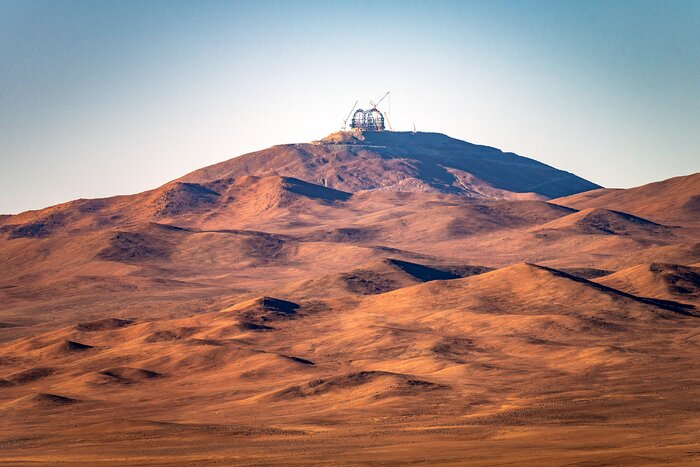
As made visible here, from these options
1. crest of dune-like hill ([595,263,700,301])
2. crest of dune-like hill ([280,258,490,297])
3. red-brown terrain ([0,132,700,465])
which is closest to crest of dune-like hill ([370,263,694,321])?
red-brown terrain ([0,132,700,465])

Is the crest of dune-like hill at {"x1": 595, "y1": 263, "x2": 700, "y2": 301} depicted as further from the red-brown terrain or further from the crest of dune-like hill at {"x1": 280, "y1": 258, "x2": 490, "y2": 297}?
the crest of dune-like hill at {"x1": 280, "y1": 258, "x2": 490, "y2": 297}

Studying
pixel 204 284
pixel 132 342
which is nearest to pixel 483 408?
pixel 132 342

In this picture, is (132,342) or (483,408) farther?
(132,342)

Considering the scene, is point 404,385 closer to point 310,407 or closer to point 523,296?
point 310,407

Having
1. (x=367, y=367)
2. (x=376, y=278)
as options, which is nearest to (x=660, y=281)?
(x=376, y=278)

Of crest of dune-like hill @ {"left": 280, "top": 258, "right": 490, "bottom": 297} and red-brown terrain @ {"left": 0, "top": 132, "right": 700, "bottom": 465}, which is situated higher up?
crest of dune-like hill @ {"left": 280, "top": 258, "right": 490, "bottom": 297}

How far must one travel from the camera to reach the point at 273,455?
58031 mm

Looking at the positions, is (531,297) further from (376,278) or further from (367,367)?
(367,367)

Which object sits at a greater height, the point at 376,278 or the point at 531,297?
the point at 376,278

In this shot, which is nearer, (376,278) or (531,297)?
(531,297)

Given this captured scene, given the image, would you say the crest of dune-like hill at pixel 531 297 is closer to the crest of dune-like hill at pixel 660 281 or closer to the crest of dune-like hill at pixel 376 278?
the crest of dune-like hill at pixel 660 281

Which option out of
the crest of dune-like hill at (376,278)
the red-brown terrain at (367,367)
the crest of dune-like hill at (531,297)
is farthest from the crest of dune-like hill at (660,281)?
the crest of dune-like hill at (376,278)

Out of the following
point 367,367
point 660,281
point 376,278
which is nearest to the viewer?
point 367,367

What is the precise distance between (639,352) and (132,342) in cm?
5311
